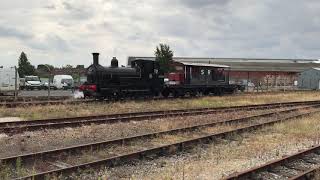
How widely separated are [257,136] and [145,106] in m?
12.7

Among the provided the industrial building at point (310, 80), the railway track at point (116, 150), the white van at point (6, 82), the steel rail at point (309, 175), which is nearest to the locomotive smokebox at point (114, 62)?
the white van at point (6, 82)

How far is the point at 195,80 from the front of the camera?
3897 centimetres

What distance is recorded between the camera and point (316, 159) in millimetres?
11391

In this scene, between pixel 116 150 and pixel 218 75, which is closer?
pixel 116 150

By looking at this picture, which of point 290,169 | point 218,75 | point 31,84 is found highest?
point 218,75

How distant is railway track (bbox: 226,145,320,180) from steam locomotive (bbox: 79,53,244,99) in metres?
18.7

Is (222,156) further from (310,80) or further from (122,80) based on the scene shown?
(310,80)

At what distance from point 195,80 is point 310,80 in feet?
147

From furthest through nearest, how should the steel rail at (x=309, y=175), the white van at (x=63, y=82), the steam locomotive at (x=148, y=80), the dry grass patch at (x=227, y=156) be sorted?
the white van at (x=63, y=82)
the steam locomotive at (x=148, y=80)
the dry grass patch at (x=227, y=156)
the steel rail at (x=309, y=175)

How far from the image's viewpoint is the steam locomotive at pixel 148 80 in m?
29.4

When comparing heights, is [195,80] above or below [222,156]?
above

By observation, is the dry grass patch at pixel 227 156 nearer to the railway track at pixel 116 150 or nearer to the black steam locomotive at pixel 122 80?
the railway track at pixel 116 150

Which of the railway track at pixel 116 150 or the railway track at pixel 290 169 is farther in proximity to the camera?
the railway track at pixel 116 150

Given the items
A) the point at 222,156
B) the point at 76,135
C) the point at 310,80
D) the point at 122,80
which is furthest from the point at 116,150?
the point at 310,80
